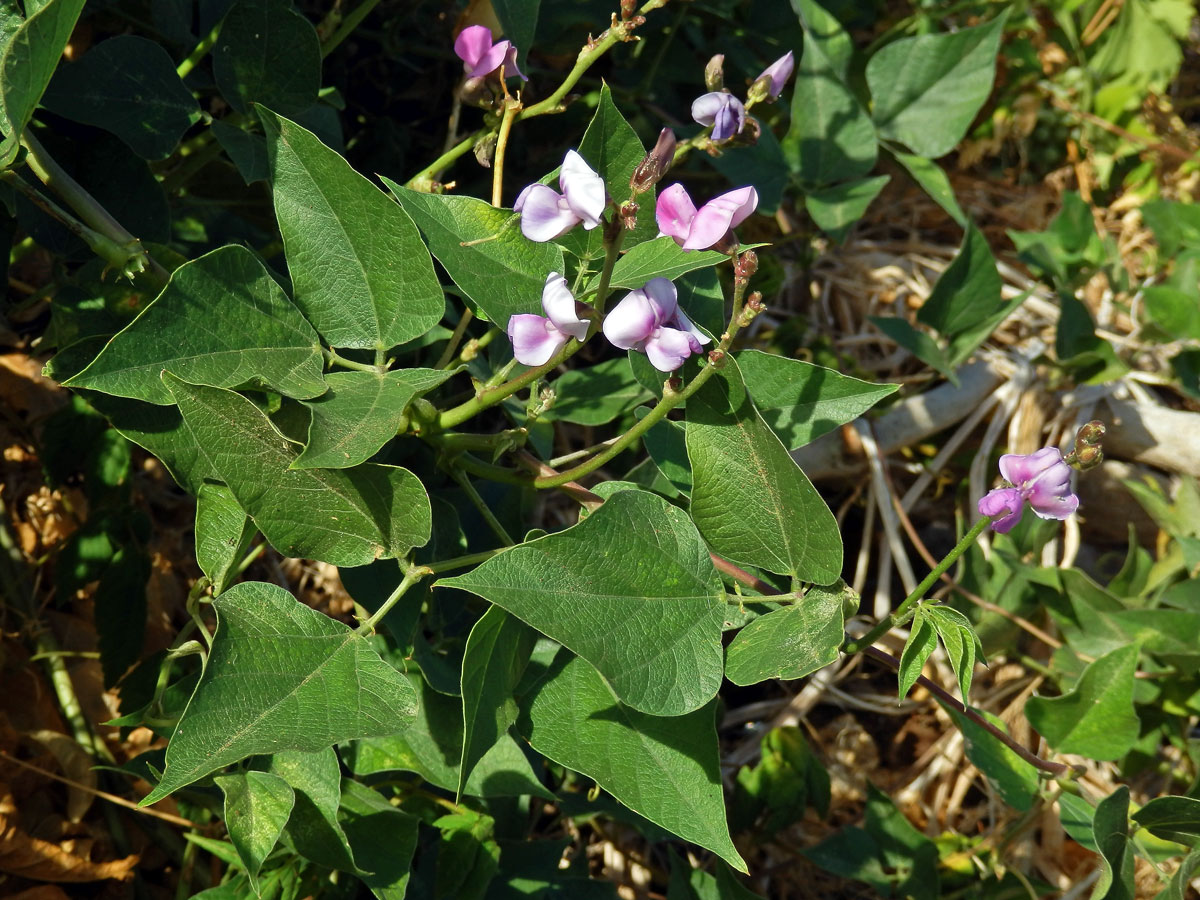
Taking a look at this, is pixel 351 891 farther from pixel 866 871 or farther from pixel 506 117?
pixel 506 117

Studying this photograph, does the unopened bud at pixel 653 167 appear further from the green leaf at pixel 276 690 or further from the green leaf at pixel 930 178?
the green leaf at pixel 930 178

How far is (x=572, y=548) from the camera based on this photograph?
55 centimetres

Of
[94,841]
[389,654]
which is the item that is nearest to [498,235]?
[389,654]

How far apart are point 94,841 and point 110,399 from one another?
0.50 metres

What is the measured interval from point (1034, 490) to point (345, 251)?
0.45 meters

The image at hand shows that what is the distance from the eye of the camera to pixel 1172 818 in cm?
79

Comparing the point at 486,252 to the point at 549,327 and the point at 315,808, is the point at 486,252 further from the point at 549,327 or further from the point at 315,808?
the point at 315,808

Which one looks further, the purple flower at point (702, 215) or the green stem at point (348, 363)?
the green stem at point (348, 363)

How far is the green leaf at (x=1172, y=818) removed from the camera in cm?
76

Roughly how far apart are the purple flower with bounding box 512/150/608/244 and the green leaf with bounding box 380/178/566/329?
54 mm

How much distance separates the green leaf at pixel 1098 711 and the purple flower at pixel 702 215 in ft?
2.07

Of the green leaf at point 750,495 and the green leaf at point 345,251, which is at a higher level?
the green leaf at point 345,251

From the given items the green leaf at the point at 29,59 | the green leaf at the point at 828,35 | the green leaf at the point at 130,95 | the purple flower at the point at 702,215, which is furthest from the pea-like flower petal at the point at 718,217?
the green leaf at the point at 828,35

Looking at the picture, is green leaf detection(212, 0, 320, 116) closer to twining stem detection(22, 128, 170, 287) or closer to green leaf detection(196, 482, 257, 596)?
twining stem detection(22, 128, 170, 287)
